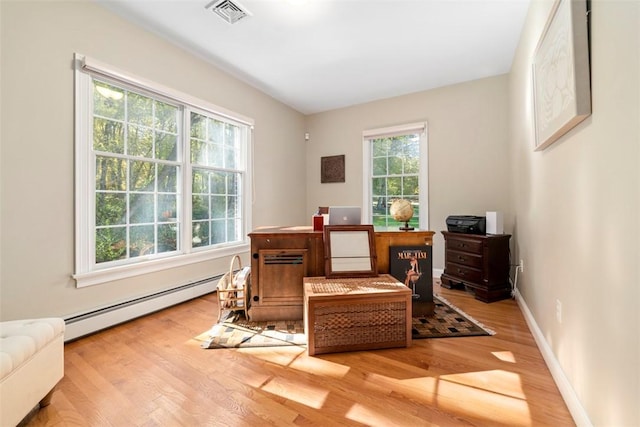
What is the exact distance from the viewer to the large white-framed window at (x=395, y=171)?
13.5ft

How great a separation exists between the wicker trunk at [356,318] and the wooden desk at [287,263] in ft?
1.47

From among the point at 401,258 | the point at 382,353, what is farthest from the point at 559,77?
the point at 382,353

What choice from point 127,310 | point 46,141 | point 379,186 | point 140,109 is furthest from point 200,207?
point 379,186

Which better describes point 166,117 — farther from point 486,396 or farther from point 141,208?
point 486,396

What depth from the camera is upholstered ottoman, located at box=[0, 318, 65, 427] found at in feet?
3.83

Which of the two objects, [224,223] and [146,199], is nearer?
[146,199]

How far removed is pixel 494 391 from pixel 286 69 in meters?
3.75

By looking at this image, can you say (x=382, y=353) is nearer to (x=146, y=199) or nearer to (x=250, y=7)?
(x=146, y=199)

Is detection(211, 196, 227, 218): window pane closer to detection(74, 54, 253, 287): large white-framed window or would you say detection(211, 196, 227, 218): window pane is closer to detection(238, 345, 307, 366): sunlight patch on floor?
detection(74, 54, 253, 287): large white-framed window

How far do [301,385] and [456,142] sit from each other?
3681mm

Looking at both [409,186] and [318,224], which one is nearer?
[318,224]

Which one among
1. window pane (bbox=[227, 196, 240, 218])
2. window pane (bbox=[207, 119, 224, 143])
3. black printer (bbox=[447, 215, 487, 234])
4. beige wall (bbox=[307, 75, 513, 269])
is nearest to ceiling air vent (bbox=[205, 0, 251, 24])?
window pane (bbox=[207, 119, 224, 143])

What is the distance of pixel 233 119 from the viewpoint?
3.64 meters

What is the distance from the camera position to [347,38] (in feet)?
9.32
